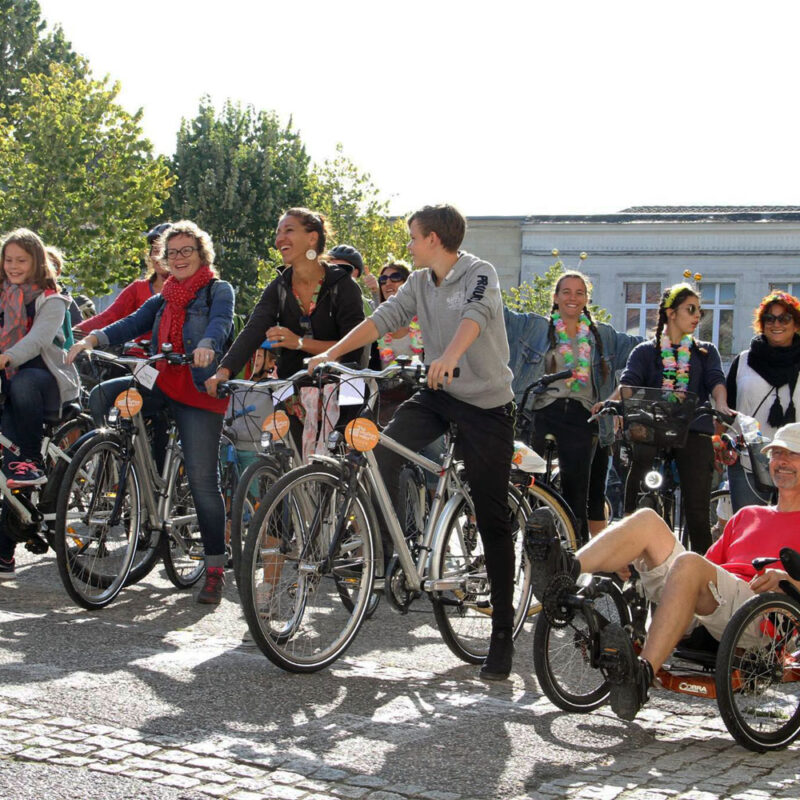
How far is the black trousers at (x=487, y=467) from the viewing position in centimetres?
614

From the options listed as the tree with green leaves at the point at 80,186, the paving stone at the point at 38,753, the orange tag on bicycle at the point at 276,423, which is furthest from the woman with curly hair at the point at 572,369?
the tree with green leaves at the point at 80,186

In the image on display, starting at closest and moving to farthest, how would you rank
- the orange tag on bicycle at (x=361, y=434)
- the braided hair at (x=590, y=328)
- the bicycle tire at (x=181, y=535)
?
1. the orange tag on bicycle at (x=361, y=434)
2. the bicycle tire at (x=181, y=535)
3. the braided hair at (x=590, y=328)

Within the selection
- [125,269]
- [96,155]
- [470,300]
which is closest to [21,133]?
[96,155]

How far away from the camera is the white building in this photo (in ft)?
166

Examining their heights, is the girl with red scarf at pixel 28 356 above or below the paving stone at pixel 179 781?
above

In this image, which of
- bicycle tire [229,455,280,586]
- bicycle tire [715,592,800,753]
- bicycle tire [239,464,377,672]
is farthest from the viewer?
bicycle tire [229,455,280,586]

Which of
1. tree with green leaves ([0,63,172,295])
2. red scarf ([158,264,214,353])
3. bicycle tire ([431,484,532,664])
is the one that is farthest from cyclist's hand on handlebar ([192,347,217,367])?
tree with green leaves ([0,63,172,295])

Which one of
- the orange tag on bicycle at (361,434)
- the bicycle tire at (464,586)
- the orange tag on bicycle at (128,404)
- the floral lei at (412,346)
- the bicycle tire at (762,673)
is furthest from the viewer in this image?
the floral lei at (412,346)

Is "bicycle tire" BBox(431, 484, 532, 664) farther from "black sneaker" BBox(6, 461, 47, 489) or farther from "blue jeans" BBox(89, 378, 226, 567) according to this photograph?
"black sneaker" BBox(6, 461, 47, 489)

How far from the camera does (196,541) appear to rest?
7961mm

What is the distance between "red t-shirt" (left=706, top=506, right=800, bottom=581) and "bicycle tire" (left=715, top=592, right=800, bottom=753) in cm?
39

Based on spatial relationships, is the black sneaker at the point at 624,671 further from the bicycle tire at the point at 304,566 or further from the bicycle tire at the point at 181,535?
the bicycle tire at the point at 181,535

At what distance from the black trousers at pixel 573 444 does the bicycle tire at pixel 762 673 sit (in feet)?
12.5

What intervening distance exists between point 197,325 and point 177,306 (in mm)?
164
